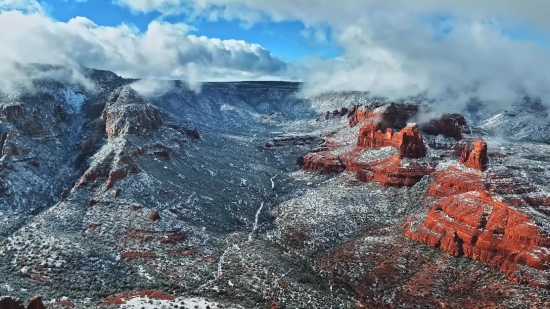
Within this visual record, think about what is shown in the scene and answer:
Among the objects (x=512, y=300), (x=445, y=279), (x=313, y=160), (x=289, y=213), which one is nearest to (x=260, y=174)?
(x=313, y=160)

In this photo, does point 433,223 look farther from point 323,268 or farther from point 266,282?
point 266,282

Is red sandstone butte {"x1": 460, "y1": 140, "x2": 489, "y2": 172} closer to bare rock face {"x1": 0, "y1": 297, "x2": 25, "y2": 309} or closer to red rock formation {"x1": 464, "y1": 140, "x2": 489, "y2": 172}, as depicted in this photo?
red rock formation {"x1": 464, "y1": 140, "x2": 489, "y2": 172}

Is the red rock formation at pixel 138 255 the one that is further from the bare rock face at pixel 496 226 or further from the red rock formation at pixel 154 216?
the bare rock face at pixel 496 226

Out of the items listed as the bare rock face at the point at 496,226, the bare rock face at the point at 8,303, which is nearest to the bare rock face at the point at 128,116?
the bare rock face at the point at 8,303

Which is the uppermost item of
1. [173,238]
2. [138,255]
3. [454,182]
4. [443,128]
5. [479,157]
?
[443,128]

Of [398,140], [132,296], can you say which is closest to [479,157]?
[398,140]

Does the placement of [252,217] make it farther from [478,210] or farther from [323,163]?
[478,210]

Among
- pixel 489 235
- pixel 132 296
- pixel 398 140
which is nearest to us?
pixel 132 296
